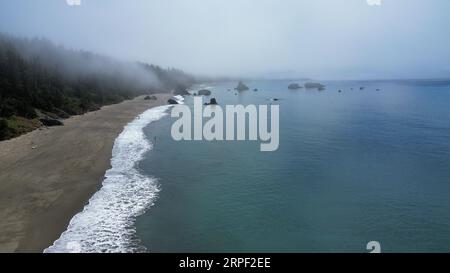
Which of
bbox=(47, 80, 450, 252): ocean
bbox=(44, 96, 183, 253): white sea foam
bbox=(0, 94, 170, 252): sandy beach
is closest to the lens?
bbox=(44, 96, 183, 253): white sea foam

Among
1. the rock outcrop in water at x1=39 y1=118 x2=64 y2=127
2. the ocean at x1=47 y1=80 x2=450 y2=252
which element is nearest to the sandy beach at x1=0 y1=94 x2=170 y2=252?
the ocean at x1=47 y1=80 x2=450 y2=252

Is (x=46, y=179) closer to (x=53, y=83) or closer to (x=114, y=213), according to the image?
(x=114, y=213)

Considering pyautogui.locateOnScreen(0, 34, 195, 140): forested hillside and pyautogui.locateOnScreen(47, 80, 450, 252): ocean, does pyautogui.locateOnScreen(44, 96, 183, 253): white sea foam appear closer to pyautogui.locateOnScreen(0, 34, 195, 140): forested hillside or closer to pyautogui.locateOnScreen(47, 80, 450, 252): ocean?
pyautogui.locateOnScreen(47, 80, 450, 252): ocean

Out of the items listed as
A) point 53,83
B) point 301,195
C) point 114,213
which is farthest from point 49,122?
point 301,195

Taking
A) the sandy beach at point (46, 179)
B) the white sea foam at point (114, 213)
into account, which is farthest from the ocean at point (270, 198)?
the sandy beach at point (46, 179)
